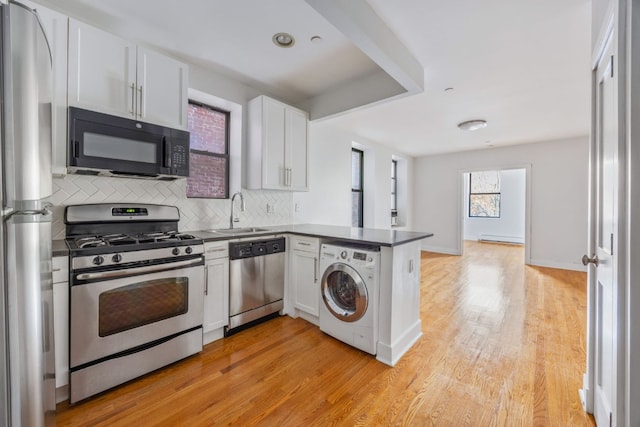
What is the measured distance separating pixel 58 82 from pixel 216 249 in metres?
1.54

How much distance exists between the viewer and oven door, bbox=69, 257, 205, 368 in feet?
5.31

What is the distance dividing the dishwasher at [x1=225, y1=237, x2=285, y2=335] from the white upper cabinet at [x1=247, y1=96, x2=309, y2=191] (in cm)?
76

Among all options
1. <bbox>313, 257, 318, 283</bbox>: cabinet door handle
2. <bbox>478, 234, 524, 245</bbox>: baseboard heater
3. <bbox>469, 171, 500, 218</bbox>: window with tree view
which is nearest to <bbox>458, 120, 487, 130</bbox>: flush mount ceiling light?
<bbox>313, 257, 318, 283</bbox>: cabinet door handle

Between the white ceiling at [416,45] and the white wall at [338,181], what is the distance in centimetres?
79

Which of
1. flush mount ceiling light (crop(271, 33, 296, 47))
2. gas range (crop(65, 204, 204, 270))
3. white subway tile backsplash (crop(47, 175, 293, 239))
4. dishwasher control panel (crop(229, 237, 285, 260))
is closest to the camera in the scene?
gas range (crop(65, 204, 204, 270))

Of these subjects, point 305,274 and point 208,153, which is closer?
point 305,274

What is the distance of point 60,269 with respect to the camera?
5.16ft

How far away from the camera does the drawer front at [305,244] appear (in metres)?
2.63

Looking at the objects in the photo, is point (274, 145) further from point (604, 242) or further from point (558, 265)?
point (558, 265)

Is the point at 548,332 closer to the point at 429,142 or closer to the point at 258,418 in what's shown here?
the point at 258,418

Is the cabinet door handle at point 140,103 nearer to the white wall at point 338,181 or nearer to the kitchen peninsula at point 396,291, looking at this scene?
the kitchen peninsula at point 396,291

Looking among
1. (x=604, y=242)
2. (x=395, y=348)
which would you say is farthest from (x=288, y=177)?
(x=604, y=242)

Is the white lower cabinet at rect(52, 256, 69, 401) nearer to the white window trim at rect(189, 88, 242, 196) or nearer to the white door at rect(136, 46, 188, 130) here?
the white door at rect(136, 46, 188, 130)

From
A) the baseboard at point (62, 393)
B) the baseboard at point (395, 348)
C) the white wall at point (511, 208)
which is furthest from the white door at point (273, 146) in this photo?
the white wall at point (511, 208)
